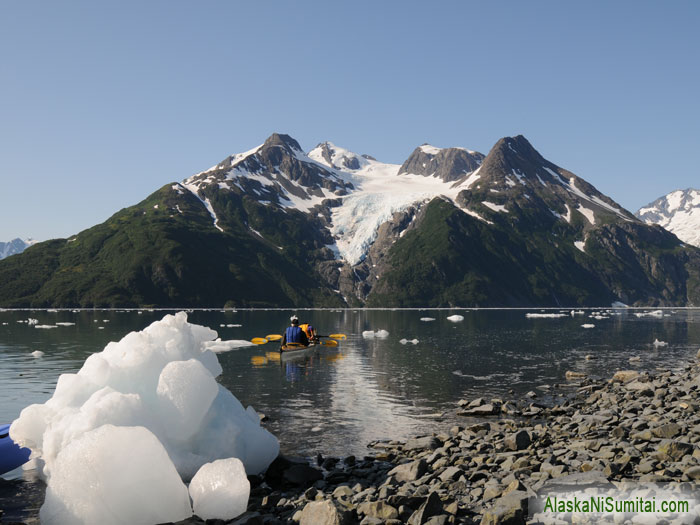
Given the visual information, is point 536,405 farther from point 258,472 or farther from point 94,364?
point 94,364

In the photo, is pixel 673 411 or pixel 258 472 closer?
pixel 258 472

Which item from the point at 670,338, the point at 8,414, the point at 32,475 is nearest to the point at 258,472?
the point at 32,475

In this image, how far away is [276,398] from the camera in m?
37.5

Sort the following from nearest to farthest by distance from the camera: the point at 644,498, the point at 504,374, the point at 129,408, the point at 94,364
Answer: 1. the point at 644,498
2. the point at 129,408
3. the point at 94,364
4. the point at 504,374

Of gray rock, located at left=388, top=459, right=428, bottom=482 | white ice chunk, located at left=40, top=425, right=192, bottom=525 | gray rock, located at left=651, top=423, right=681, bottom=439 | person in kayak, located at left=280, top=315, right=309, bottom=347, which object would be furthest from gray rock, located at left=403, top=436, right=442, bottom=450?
person in kayak, located at left=280, top=315, right=309, bottom=347

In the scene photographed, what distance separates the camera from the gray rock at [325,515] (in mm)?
13836

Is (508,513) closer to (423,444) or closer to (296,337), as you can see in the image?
(423,444)

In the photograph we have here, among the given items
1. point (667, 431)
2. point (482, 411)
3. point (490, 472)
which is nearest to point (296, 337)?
point (482, 411)

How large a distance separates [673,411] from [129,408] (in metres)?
23.8

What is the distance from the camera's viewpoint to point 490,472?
58.7 ft

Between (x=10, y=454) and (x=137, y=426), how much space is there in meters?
7.53

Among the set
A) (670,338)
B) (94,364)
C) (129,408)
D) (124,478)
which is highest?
(94,364)

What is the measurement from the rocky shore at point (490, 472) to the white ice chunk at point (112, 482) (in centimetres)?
157

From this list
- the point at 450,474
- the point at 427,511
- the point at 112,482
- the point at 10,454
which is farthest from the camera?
the point at 10,454
